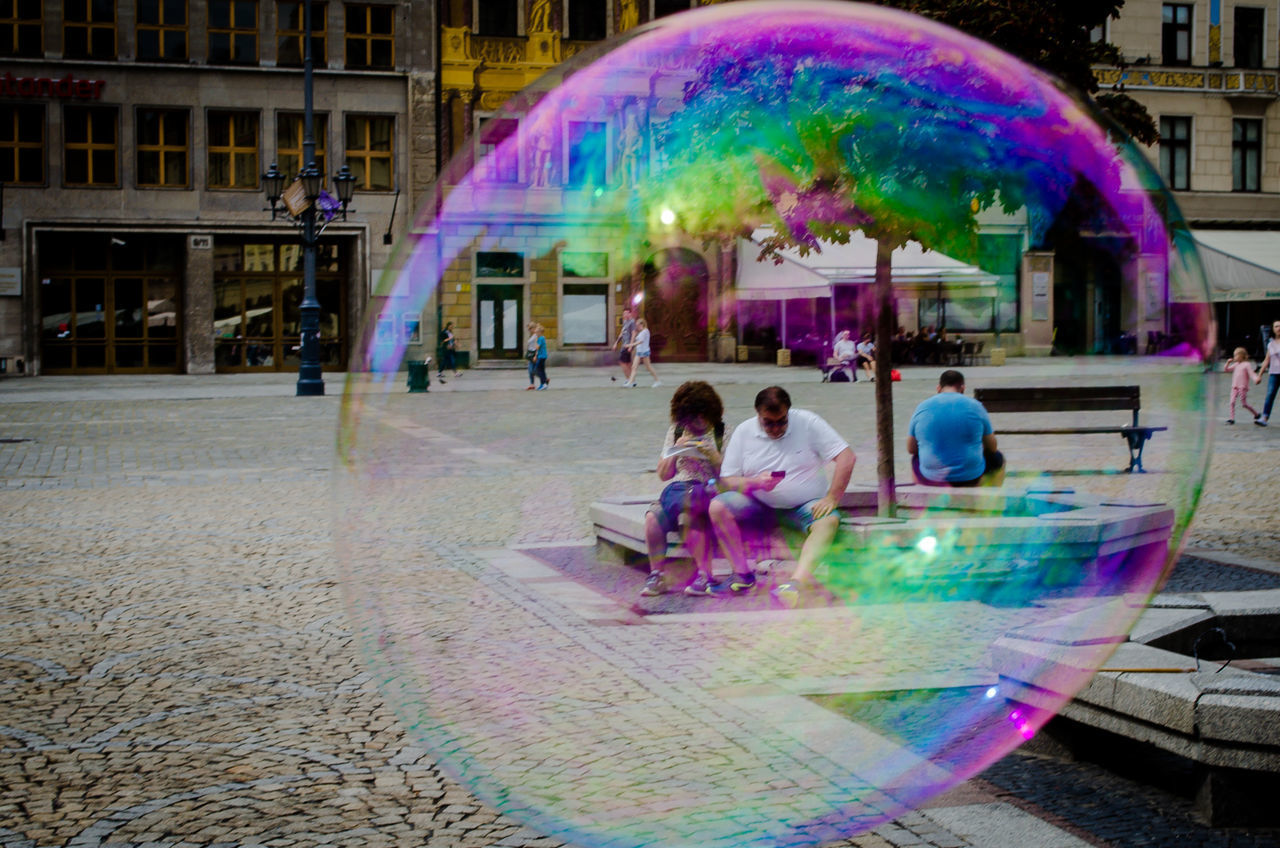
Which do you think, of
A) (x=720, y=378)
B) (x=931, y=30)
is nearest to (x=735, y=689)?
(x=720, y=378)

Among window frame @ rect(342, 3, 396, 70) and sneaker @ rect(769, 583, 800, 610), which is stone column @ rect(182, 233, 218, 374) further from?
sneaker @ rect(769, 583, 800, 610)

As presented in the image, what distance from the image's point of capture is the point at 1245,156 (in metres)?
44.5

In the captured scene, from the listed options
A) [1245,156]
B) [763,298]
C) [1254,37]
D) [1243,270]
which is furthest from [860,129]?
[1254,37]

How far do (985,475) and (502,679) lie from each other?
3437 millimetres

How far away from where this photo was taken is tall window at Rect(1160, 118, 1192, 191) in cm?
4350

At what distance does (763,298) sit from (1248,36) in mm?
44524

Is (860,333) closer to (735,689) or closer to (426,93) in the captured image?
(735,689)

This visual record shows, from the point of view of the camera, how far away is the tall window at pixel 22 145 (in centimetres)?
3534

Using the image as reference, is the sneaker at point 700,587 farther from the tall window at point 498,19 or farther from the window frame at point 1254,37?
the window frame at point 1254,37

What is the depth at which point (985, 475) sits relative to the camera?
8008mm

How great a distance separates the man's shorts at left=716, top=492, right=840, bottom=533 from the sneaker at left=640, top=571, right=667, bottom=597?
0.58 meters

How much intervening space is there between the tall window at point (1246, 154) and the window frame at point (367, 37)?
2496cm

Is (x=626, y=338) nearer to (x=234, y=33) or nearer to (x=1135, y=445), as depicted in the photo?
(x=1135, y=445)

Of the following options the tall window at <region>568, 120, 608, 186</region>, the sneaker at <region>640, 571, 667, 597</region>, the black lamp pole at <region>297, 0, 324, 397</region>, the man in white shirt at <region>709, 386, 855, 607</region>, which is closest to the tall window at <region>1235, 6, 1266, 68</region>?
the black lamp pole at <region>297, 0, 324, 397</region>
